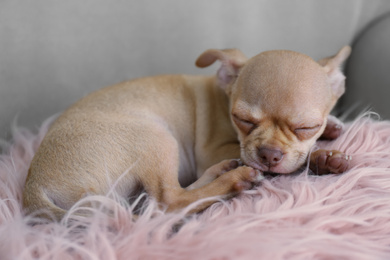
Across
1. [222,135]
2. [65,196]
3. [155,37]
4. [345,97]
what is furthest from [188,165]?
[345,97]

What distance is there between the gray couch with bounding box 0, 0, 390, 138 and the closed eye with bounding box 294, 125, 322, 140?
75cm

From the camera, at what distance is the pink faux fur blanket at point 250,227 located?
118 cm

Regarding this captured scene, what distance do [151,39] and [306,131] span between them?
1.46m

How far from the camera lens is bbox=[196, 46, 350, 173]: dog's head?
5.62ft

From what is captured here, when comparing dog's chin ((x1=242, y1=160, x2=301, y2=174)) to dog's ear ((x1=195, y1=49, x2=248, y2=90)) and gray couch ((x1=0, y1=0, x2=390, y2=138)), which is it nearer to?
dog's ear ((x1=195, y1=49, x2=248, y2=90))

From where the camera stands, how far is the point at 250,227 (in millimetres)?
1301

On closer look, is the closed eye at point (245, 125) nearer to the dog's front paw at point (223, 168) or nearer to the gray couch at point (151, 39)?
the dog's front paw at point (223, 168)

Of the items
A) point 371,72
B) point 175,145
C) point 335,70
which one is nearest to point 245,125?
point 175,145

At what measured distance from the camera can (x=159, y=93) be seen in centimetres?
223

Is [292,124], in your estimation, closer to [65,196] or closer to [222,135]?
[222,135]

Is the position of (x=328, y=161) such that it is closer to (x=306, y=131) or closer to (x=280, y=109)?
(x=306, y=131)

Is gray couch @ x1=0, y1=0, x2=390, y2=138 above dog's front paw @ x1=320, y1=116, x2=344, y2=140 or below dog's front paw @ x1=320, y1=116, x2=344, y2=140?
above

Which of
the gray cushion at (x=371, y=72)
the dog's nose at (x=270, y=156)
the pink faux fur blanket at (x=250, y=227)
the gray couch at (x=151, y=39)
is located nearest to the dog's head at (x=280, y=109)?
the dog's nose at (x=270, y=156)

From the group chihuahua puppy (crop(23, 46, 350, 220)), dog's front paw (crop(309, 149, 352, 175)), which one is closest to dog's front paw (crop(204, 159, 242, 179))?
chihuahua puppy (crop(23, 46, 350, 220))
